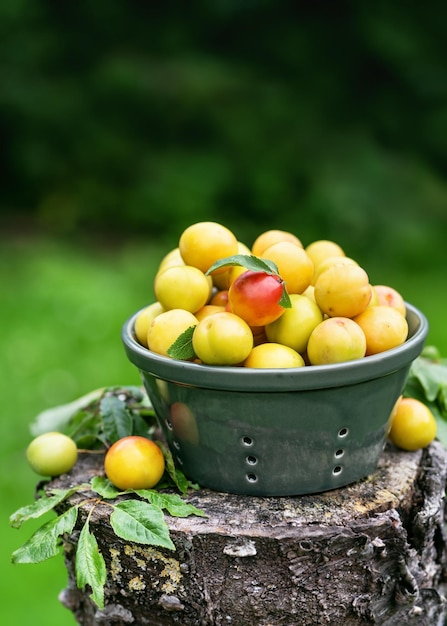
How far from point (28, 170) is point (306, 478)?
238 inches

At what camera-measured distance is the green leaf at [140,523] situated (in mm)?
1430

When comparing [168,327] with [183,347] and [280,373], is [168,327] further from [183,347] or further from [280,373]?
[280,373]

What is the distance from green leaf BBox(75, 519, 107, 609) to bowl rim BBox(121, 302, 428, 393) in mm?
351

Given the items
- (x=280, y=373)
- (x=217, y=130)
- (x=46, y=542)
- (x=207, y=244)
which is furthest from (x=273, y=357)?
(x=217, y=130)

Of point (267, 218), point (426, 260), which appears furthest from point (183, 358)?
point (267, 218)

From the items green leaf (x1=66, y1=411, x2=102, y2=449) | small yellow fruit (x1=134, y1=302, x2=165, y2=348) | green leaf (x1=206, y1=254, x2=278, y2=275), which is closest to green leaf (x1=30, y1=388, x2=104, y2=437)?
green leaf (x1=66, y1=411, x2=102, y2=449)

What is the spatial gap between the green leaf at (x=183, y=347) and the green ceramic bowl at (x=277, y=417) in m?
0.02

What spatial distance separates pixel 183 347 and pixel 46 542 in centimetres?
47

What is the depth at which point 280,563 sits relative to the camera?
1.47 m

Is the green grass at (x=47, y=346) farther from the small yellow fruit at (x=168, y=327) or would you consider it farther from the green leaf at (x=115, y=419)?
the small yellow fruit at (x=168, y=327)

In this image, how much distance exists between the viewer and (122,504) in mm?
1519

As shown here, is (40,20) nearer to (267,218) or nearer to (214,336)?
(267,218)

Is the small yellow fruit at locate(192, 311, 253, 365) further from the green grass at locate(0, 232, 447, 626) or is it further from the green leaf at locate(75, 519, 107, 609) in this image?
the green grass at locate(0, 232, 447, 626)

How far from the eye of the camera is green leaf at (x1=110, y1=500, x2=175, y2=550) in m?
1.43
